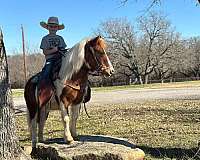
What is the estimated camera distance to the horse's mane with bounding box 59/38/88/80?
255 inches

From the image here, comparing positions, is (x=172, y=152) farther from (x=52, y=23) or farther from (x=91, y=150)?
(x=52, y=23)

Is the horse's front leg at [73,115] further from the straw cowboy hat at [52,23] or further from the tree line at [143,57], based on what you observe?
the tree line at [143,57]

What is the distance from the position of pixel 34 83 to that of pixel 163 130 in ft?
13.2

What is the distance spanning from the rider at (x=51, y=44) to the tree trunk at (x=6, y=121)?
1118mm

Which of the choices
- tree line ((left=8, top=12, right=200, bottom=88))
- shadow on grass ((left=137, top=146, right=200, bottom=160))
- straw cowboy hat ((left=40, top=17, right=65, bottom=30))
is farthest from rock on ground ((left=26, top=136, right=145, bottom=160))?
tree line ((left=8, top=12, right=200, bottom=88))

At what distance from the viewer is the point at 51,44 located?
23.1 feet

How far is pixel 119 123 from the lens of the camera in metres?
11.5

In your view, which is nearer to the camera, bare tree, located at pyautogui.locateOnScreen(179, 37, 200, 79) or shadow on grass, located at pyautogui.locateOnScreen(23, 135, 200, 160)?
shadow on grass, located at pyautogui.locateOnScreen(23, 135, 200, 160)

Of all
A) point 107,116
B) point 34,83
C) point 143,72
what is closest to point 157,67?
point 143,72

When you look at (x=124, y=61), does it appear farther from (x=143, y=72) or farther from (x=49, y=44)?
(x=49, y=44)

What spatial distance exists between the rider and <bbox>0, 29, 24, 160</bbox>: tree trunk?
1.12 meters

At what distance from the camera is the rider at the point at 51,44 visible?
22.5 feet

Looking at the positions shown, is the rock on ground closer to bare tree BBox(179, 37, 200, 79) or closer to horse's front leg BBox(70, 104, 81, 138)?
horse's front leg BBox(70, 104, 81, 138)

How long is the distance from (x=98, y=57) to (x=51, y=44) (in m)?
1.10
